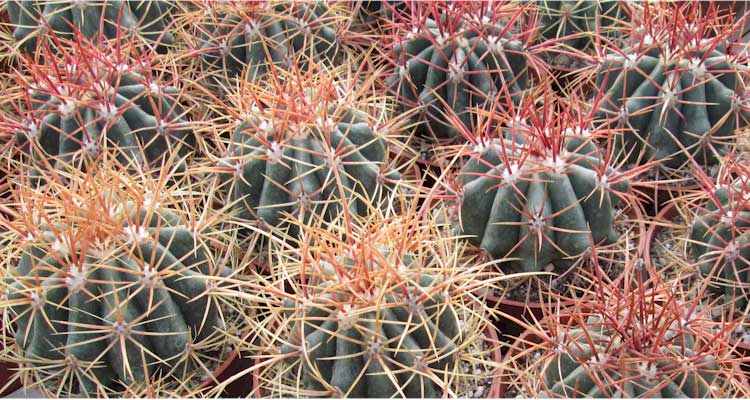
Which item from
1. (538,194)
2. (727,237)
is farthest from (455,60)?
(727,237)

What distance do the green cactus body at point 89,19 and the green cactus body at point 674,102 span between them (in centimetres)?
92

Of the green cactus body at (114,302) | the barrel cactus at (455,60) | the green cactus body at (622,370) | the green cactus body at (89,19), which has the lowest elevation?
the green cactus body at (114,302)

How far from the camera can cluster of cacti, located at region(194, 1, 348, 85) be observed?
143 centimetres

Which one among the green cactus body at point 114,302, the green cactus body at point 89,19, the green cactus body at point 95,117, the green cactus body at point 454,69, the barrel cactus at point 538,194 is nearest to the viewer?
the green cactus body at point 114,302

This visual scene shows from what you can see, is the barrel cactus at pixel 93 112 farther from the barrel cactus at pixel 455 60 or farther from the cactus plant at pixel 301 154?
the barrel cactus at pixel 455 60

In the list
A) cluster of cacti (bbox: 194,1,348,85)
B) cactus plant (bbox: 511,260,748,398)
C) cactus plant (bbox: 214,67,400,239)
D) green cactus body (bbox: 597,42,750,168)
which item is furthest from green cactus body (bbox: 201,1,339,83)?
cactus plant (bbox: 511,260,748,398)

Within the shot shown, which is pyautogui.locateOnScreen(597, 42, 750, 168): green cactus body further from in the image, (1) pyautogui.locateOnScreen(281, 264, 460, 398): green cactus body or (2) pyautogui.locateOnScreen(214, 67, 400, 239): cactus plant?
(1) pyautogui.locateOnScreen(281, 264, 460, 398): green cactus body

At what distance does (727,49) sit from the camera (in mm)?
1313

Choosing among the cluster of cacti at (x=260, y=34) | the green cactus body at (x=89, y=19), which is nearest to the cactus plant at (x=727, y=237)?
the cluster of cacti at (x=260, y=34)

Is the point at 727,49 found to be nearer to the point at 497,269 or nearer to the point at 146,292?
the point at 497,269

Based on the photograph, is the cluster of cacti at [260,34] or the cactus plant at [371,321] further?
the cluster of cacti at [260,34]

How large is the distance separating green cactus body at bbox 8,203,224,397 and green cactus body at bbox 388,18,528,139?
0.56m

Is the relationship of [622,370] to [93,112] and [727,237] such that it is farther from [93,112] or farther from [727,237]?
[93,112]

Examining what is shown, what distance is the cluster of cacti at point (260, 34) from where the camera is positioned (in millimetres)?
1434
